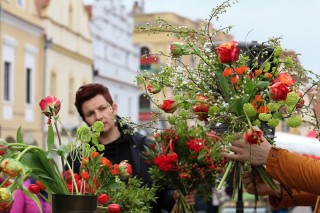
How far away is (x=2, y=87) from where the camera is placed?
25984 mm

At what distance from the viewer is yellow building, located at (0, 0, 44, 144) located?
26.2 meters

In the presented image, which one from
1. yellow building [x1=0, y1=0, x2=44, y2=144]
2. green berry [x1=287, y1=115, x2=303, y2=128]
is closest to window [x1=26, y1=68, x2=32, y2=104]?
yellow building [x1=0, y1=0, x2=44, y2=144]

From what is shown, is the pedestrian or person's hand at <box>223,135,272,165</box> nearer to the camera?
person's hand at <box>223,135,272,165</box>

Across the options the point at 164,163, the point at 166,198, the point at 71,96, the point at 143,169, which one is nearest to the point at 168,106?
the point at 164,163

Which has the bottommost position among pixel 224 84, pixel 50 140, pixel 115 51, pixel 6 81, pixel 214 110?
pixel 50 140

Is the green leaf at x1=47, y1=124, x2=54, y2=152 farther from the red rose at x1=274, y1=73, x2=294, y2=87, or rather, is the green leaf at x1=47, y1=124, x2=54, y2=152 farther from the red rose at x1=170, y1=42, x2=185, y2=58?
the red rose at x1=274, y1=73, x2=294, y2=87

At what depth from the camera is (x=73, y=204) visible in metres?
2.90

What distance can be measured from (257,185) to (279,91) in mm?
484

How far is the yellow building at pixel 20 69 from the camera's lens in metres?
26.2

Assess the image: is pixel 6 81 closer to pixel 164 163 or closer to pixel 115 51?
pixel 115 51

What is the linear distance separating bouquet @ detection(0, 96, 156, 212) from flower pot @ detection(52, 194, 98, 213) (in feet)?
0.18

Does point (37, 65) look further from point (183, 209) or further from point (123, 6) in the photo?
point (183, 209)

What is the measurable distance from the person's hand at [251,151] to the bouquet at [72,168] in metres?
0.43

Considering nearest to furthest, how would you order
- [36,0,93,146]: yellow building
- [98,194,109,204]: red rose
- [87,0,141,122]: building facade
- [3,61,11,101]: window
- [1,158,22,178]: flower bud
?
1. [1,158,22,178]: flower bud
2. [98,194,109,204]: red rose
3. [3,61,11,101]: window
4. [36,0,93,146]: yellow building
5. [87,0,141,122]: building facade
